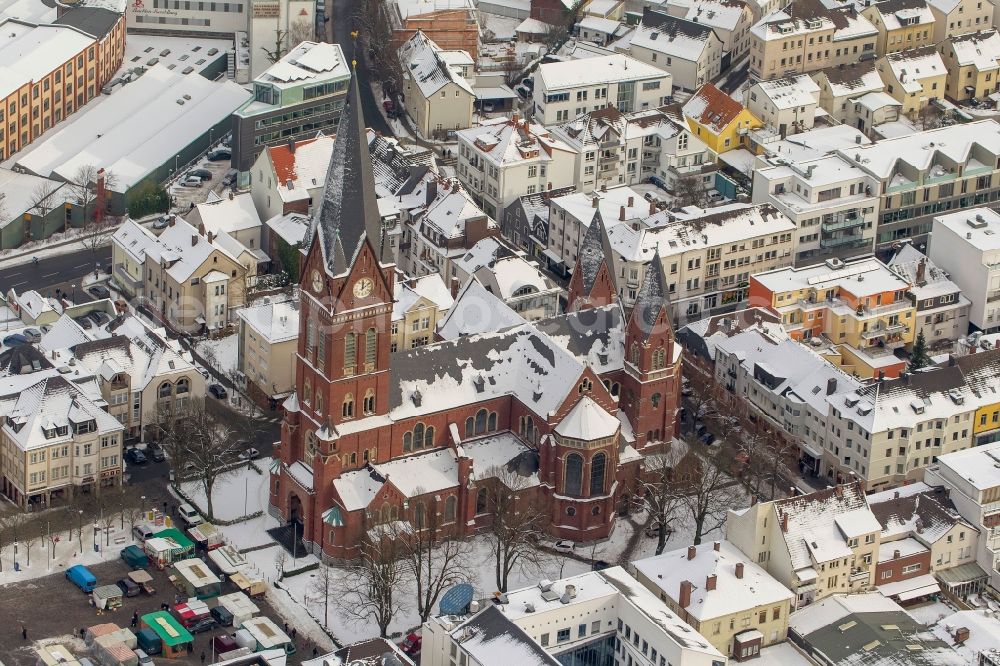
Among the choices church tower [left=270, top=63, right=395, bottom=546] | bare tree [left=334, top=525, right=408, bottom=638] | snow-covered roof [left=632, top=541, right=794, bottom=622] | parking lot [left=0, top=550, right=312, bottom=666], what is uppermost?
church tower [left=270, top=63, right=395, bottom=546]

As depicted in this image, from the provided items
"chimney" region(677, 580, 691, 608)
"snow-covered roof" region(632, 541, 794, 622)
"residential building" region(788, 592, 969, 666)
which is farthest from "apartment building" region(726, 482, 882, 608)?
"chimney" region(677, 580, 691, 608)

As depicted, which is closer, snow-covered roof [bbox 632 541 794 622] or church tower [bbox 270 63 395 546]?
snow-covered roof [bbox 632 541 794 622]

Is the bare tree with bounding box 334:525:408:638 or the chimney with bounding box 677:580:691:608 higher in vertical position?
the chimney with bounding box 677:580:691:608

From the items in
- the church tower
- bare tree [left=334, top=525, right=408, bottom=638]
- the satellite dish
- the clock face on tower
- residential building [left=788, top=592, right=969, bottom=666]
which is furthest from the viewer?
the clock face on tower

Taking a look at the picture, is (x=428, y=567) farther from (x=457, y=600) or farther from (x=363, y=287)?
(x=363, y=287)

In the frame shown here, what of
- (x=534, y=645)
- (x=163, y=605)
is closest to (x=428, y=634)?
(x=534, y=645)

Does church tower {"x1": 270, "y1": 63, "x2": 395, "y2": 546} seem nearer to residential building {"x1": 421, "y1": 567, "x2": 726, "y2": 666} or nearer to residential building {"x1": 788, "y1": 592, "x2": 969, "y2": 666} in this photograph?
residential building {"x1": 421, "y1": 567, "x2": 726, "y2": 666}

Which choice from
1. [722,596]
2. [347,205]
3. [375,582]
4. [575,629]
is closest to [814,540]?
[722,596]

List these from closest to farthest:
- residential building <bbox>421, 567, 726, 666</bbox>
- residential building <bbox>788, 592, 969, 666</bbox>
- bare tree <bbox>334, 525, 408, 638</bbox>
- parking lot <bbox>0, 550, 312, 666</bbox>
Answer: residential building <bbox>421, 567, 726, 666</bbox> → residential building <bbox>788, 592, 969, 666</bbox> → parking lot <bbox>0, 550, 312, 666</bbox> → bare tree <bbox>334, 525, 408, 638</bbox>
